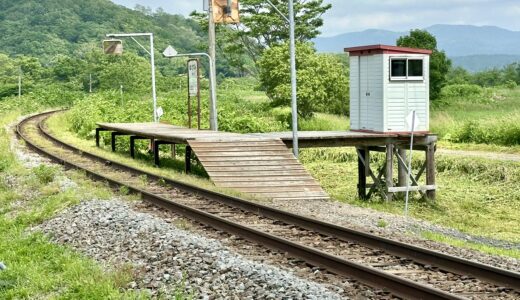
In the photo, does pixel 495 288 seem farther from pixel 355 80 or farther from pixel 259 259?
pixel 355 80

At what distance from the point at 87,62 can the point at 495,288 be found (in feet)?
279

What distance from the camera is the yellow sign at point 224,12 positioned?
81.6 feet

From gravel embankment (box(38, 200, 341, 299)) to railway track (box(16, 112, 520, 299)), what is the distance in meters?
0.65

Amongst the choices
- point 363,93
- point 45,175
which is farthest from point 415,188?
point 45,175

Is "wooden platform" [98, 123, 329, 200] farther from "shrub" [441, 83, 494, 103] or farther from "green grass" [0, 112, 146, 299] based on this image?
"shrub" [441, 83, 494, 103]

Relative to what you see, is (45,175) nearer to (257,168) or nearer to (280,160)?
(257,168)

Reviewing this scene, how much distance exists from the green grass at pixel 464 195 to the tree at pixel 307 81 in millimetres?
11046

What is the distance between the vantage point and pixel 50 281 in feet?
31.0

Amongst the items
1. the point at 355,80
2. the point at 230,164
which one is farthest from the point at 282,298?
the point at 355,80

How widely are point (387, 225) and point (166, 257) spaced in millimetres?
4844

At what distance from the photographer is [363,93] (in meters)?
21.5

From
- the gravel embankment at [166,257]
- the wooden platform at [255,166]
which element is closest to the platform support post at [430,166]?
the wooden platform at [255,166]

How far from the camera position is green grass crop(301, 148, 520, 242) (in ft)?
58.6

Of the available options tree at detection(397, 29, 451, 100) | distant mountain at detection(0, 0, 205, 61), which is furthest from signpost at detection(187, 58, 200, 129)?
distant mountain at detection(0, 0, 205, 61)
